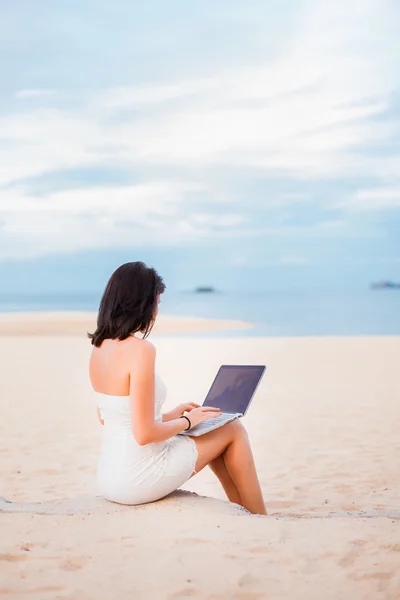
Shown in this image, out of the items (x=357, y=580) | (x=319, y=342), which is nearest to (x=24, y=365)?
(x=319, y=342)

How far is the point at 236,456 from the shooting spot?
167 inches

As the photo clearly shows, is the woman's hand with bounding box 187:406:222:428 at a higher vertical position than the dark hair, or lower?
lower

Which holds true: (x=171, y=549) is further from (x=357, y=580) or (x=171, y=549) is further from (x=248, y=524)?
(x=357, y=580)

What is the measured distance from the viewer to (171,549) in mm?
3537

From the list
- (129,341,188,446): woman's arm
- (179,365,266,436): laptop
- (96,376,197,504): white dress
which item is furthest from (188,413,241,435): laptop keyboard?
(129,341,188,446): woman's arm

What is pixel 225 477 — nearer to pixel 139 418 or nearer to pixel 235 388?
pixel 235 388

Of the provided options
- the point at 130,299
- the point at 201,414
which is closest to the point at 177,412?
the point at 201,414

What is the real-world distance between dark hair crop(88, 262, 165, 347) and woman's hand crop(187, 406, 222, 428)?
1.81 ft

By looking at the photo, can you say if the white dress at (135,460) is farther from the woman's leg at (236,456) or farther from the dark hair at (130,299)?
the dark hair at (130,299)

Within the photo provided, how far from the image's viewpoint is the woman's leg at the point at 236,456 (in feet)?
13.6

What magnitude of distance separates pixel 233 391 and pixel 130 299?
0.98m

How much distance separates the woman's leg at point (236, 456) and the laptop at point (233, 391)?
0.07m

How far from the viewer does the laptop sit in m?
4.22

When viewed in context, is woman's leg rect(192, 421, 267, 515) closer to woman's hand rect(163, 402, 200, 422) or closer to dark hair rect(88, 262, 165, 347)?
woman's hand rect(163, 402, 200, 422)
